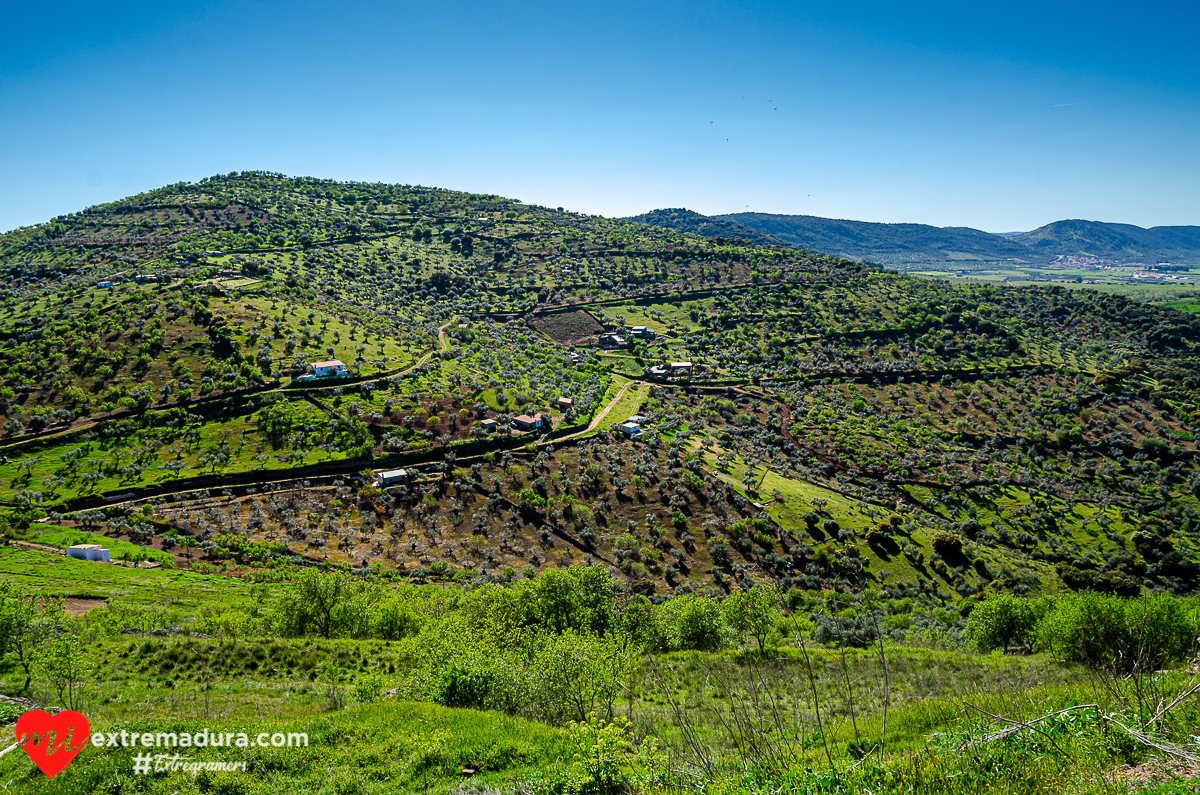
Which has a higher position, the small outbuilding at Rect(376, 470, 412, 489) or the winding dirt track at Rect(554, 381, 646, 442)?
the winding dirt track at Rect(554, 381, 646, 442)

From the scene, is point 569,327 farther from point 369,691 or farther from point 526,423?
point 369,691

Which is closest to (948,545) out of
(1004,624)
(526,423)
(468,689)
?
(1004,624)

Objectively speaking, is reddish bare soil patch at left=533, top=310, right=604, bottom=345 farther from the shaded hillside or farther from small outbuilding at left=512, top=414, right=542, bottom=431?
small outbuilding at left=512, top=414, right=542, bottom=431

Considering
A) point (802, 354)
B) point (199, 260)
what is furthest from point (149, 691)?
point (199, 260)

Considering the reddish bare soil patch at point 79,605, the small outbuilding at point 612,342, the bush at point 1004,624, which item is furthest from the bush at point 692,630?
the small outbuilding at point 612,342

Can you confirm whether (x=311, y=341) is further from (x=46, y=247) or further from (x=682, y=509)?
(x=46, y=247)

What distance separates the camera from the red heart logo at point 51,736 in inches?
509

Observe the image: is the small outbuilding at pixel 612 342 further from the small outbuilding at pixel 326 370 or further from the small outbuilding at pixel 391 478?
the small outbuilding at pixel 391 478

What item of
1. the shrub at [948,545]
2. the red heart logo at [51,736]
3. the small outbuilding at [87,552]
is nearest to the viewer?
the red heart logo at [51,736]

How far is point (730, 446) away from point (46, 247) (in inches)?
7916

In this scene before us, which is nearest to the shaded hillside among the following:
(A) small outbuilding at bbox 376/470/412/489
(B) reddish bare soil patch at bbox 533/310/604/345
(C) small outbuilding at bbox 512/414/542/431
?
(C) small outbuilding at bbox 512/414/542/431

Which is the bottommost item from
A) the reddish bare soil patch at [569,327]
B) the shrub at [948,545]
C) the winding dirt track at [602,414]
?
the shrub at [948,545]

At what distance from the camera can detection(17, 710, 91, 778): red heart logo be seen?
1292cm

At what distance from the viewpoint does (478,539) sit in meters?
68.1
